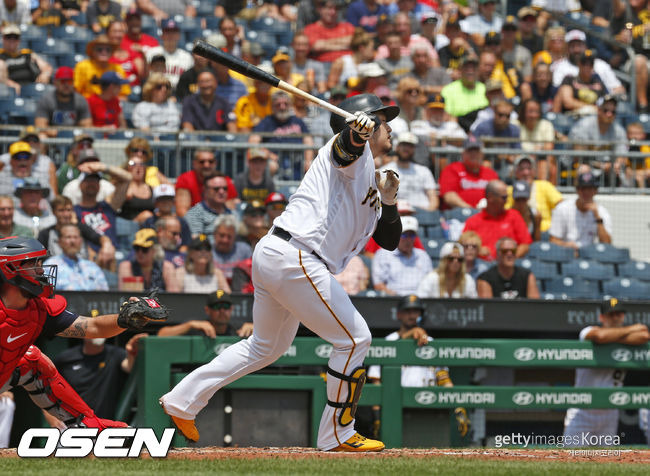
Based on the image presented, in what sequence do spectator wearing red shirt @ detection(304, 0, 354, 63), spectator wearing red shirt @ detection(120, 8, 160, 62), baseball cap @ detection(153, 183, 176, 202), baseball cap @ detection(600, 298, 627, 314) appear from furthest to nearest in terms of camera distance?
spectator wearing red shirt @ detection(304, 0, 354, 63)
spectator wearing red shirt @ detection(120, 8, 160, 62)
baseball cap @ detection(153, 183, 176, 202)
baseball cap @ detection(600, 298, 627, 314)

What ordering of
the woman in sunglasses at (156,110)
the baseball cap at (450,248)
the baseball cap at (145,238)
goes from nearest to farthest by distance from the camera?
the baseball cap at (145,238) < the baseball cap at (450,248) < the woman in sunglasses at (156,110)

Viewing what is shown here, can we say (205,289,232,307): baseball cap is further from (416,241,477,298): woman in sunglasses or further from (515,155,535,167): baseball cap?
(515,155,535,167): baseball cap

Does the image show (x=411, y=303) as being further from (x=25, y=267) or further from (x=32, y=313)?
(x=25, y=267)

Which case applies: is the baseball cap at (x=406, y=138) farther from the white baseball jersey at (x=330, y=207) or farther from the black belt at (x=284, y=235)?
the black belt at (x=284, y=235)

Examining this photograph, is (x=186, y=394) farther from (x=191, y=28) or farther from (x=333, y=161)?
(x=191, y=28)

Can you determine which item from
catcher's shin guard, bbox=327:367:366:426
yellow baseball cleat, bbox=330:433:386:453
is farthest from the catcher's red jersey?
yellow baseball cleat, bbox=330:433:386:453

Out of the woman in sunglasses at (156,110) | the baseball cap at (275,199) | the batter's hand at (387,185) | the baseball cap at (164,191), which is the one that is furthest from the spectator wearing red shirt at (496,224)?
the batter's hand at (387,185)

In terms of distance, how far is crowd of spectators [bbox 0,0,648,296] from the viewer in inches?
391

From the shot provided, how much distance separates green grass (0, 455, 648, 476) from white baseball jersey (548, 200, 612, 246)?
5.57 m

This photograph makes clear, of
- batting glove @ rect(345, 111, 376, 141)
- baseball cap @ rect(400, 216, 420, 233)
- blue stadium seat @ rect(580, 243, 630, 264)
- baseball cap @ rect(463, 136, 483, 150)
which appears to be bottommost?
blue stadium seat @ rect(580, 243, 630, 264)

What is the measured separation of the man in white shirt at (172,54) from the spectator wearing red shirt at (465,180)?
349 cm

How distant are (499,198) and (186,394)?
531 cm

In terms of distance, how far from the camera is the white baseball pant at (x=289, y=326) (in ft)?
19.2

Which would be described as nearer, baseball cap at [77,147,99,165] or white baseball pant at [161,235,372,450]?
white baseball pant at [161,235,372,450]
